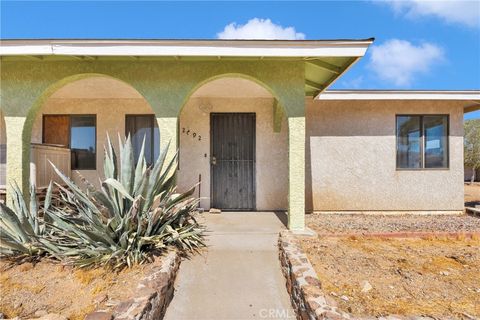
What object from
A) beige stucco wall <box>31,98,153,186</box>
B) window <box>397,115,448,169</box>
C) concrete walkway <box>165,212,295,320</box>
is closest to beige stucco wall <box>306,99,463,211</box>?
window <box>397,115,448,169</box>

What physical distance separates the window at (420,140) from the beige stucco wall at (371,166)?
0.16 m

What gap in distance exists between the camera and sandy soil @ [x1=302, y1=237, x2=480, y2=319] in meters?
2.78

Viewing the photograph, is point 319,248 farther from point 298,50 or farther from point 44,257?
point 44,257

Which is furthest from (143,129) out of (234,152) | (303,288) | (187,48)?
(303,288)

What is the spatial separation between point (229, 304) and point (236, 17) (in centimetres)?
723

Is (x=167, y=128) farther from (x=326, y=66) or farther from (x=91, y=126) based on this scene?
(x=91, y=126)

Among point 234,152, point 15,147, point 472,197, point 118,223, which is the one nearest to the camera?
point 118,223

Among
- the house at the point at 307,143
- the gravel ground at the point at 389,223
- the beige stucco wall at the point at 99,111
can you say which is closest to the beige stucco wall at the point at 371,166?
the house at the point at 307,143

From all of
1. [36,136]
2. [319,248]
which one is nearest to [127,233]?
[319,248]

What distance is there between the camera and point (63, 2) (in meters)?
6.12

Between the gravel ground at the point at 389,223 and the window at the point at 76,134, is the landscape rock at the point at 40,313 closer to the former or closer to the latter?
the gravel ground at the point at 389,223

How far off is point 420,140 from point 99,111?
911 cm

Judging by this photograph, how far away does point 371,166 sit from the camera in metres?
7.12

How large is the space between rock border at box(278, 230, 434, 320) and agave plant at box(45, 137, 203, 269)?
150cm
